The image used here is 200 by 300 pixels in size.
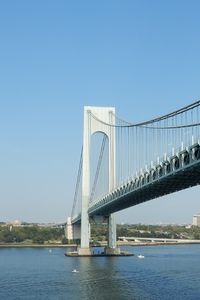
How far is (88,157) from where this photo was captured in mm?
57469

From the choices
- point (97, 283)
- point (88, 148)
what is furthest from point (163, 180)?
point (88, 148)

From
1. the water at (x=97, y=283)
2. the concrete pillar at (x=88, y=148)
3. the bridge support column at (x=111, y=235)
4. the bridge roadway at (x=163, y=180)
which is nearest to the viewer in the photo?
the bridge roadway at (x=163, y=180)

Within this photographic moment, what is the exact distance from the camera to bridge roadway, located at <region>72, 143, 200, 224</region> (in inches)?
990

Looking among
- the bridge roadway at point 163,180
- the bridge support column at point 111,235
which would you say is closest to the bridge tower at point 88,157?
the bridge support column at point 111,235

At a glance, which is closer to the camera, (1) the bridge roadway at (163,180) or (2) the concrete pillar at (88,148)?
(1) the bridge roadway at (163,180)

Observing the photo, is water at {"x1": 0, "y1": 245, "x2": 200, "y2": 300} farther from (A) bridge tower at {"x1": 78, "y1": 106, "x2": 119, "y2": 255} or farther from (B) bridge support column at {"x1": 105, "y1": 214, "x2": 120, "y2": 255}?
(B) bridge support column at {"x1": 105, "y1": 214, "x2": 120, "y2": 255}

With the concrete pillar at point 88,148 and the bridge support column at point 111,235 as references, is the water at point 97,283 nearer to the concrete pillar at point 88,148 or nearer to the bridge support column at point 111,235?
the concrete pillar at point 88,148

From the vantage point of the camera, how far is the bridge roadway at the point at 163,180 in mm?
25156

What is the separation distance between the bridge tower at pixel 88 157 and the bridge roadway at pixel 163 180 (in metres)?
10.8

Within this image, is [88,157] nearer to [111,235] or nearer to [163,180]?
[111,235]

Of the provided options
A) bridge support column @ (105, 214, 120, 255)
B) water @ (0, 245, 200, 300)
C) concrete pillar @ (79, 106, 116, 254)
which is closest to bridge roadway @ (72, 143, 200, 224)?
water @ (0, 245, 200, 300)

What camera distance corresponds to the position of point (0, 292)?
30562 mm

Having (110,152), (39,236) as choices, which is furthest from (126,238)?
(110,152)

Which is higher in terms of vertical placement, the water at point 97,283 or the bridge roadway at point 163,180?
the bridge roadway at point 163,180
